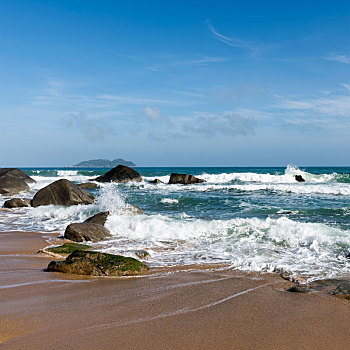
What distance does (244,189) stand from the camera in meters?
26.1

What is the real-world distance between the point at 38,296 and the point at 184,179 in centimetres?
2819

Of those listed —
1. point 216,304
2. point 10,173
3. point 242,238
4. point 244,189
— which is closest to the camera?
point 216,304

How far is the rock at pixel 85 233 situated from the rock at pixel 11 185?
1520cm

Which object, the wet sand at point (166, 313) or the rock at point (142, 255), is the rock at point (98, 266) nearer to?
the wet sand at point (166, 313)

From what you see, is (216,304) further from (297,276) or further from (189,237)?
(189,237)

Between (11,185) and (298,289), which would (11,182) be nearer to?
(11,185)

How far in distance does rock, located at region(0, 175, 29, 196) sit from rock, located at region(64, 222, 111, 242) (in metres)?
15.2

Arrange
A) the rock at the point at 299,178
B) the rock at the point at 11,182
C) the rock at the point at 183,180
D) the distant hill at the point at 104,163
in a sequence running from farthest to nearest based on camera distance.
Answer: the distant hill at the point at 104,163, the rock at the point at 299,178, the rock at the point at 183,180, the rock at the point at 11,182

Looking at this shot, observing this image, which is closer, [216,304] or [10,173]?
[216,304]

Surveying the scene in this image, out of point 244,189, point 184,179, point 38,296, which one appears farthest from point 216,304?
point 184,179

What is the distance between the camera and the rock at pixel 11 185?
22.4 meters

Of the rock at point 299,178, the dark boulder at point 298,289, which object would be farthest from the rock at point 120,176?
the dark boulder at point 298,289

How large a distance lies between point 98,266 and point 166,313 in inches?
84.7

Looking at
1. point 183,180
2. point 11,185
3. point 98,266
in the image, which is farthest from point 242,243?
point 183,180
